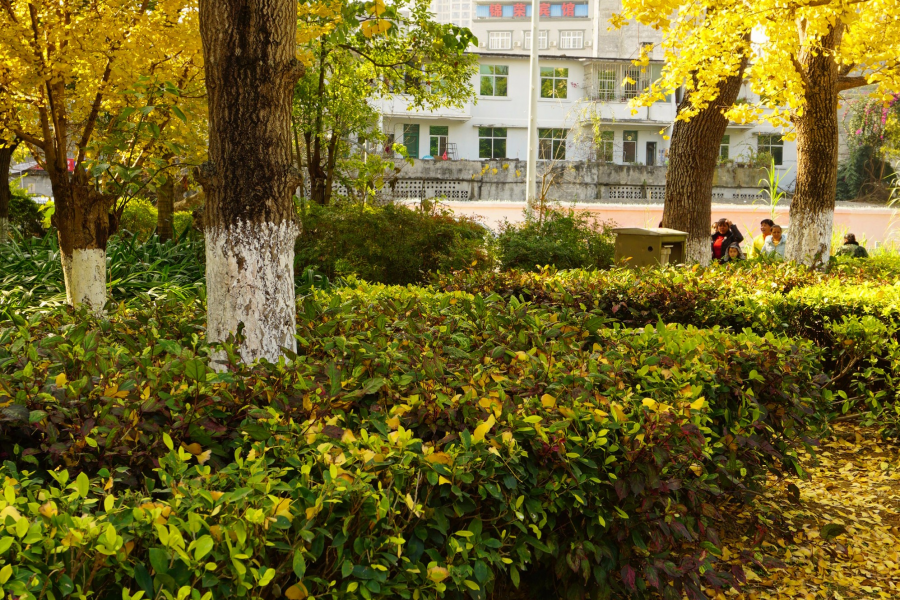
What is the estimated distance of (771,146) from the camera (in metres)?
43.6

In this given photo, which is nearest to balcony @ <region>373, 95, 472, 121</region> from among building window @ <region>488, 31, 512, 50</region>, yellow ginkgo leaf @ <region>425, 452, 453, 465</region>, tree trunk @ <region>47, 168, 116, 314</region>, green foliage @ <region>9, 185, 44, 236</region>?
building window @ <region>488, 31, 512, 50</region>

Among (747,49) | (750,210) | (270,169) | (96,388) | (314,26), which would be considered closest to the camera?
(96,388)

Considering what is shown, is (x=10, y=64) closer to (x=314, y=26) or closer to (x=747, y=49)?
(x=314, y=26)

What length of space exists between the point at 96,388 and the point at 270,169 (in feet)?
4.48

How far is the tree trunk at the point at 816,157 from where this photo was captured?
9.63 m

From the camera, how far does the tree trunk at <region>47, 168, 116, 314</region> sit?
21.0 feet

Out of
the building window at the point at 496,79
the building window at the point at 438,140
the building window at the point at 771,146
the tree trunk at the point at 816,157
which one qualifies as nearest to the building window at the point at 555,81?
the building window at the point at 496,79

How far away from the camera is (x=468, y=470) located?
242 centimetres

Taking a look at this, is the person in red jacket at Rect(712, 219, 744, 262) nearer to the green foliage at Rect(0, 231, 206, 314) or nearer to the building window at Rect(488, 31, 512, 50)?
the green foliage at Rect(0, 231, 206, 314)

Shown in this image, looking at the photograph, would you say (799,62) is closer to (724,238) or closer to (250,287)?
(724,238)

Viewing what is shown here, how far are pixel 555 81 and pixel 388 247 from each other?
112 ft

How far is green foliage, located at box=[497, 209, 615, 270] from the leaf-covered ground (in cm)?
562

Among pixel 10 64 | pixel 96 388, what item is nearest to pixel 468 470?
pixel 96 388

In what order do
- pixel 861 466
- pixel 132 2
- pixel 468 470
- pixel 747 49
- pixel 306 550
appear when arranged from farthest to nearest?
pixel 747 49, pixel 132 2, pixel 861 466, pixel 468 470, pixel 306 550
